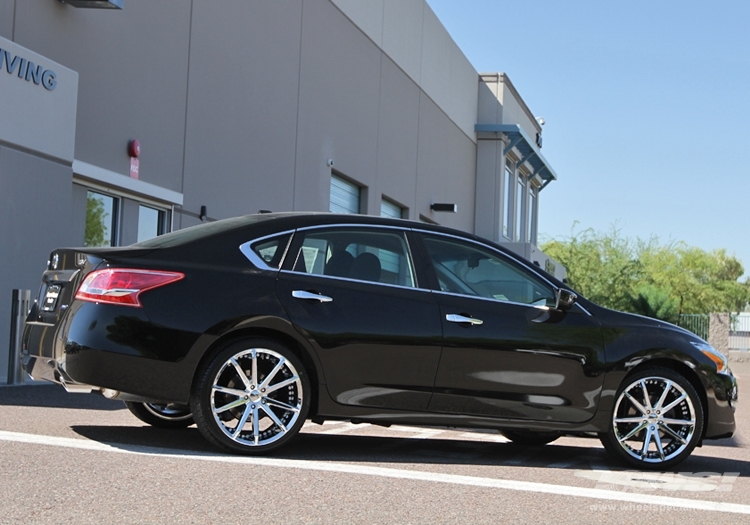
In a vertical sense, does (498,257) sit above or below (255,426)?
above

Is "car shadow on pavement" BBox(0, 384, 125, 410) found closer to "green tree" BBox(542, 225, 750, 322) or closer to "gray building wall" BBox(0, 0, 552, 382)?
"gray building wall" BBox(0, 0, 552, 382)

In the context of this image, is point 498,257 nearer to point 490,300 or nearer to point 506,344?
point 490,300

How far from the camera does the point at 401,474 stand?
6.16 meters

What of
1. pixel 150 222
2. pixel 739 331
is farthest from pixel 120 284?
pixel 739 331

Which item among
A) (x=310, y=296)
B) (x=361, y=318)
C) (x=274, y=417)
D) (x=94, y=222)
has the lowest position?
(x=274, y=417)

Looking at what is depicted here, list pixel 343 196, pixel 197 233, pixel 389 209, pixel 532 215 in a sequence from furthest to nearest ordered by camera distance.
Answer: pixel 532 215, pixel 389 209, pixel 343 196, pixel 197 233

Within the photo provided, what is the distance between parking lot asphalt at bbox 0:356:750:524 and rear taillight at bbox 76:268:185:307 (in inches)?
35.0

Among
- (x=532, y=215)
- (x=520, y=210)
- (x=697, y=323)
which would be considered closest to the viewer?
(x=697, y=323)

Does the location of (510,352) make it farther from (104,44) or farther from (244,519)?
(104,44)

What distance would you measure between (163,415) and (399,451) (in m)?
1.68

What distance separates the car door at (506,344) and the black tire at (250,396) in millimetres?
909

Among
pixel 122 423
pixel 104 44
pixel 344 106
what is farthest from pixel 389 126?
pixel 122 423

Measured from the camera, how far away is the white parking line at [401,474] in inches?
229

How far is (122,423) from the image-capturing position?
7.93 metres
